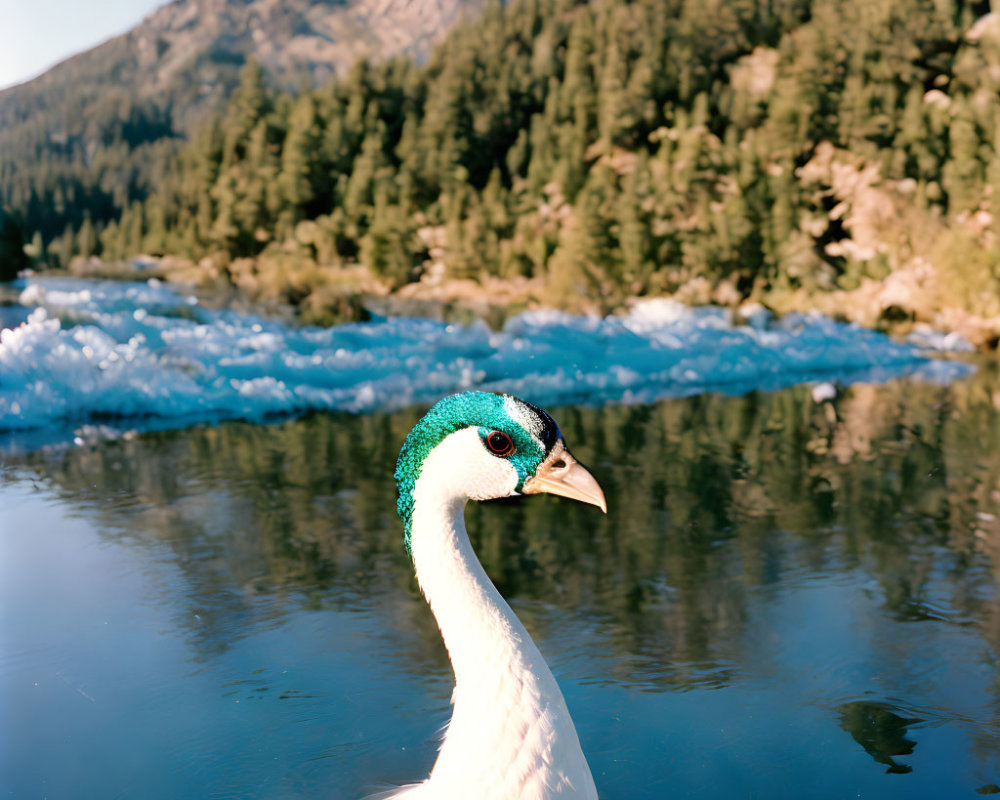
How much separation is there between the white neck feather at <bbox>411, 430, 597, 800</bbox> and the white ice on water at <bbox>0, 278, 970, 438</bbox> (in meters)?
7.30

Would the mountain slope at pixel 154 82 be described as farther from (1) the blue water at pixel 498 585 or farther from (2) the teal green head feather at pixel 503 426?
(2) the teal green head feather at pixel 503 426

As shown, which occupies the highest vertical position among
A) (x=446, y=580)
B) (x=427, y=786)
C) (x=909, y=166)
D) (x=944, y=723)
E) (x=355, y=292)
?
(x=909, y=166)

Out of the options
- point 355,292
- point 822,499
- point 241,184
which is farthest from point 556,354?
point 241,184

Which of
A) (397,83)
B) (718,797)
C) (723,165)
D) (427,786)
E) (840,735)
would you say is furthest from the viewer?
(723,165)

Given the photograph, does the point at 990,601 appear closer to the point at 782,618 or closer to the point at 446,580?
the point at 782,618

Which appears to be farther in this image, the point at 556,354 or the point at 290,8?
the point at 290,8

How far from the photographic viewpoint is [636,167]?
1903 cm

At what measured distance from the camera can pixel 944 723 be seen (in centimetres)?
274

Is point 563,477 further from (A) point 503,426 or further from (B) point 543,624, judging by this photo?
(B) point 543,624

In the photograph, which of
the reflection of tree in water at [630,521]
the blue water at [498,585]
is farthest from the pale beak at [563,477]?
the reflection of tree in water at [630,521]

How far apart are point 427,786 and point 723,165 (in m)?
19.7

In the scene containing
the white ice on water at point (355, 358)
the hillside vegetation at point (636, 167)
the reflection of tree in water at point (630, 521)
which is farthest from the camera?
the hillside vegetation at point (636, 167)

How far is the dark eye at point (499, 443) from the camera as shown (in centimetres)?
178

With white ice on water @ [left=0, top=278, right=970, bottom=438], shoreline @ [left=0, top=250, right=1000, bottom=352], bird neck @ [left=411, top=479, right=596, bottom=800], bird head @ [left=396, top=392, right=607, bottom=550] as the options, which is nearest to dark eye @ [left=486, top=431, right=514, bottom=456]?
bird head @ [left=396, top=392, right=607, bottom=550]
